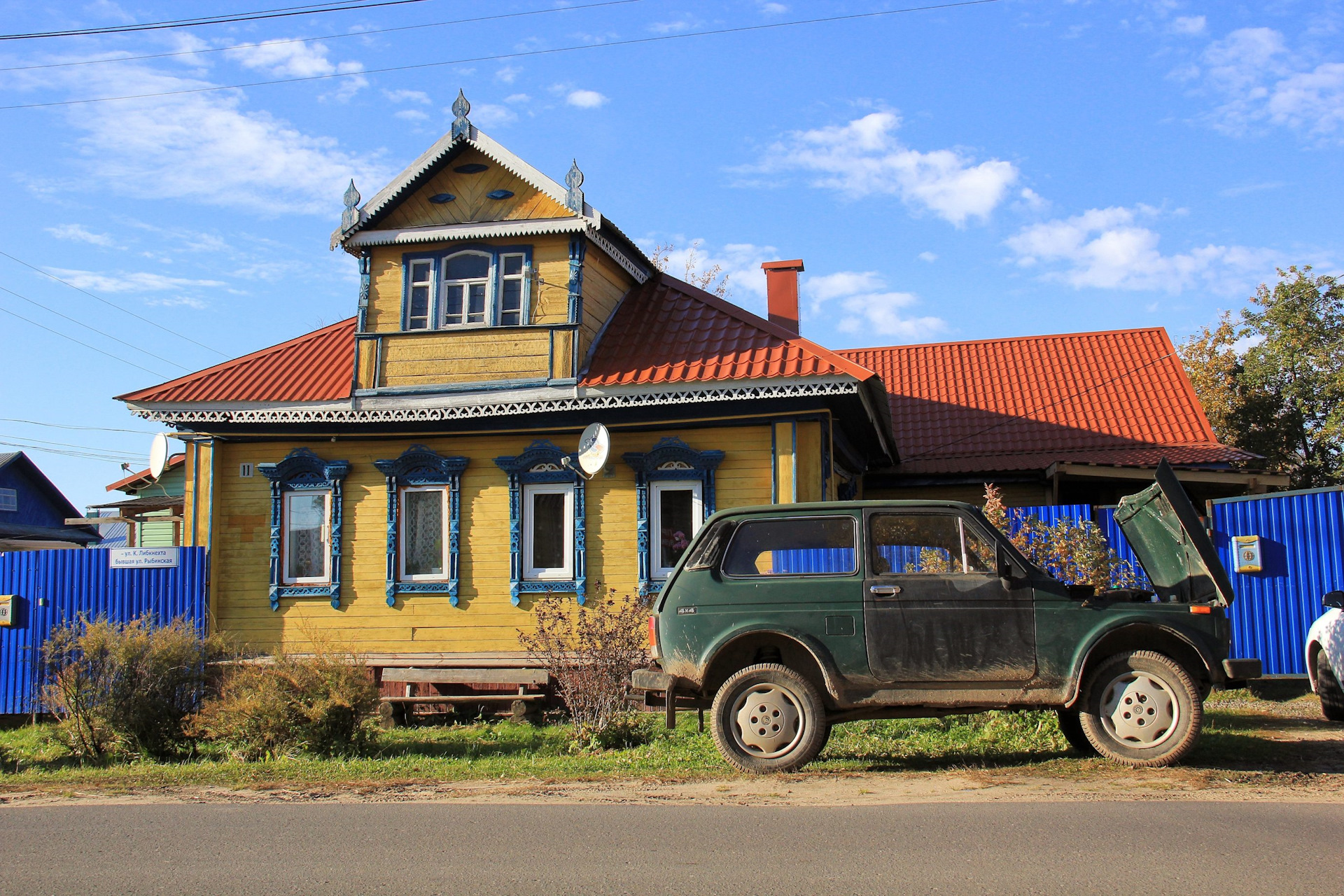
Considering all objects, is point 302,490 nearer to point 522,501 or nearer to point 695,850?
point 522,501

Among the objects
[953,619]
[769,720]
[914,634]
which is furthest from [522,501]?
[953,619]

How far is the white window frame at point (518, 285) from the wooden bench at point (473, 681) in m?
4.38

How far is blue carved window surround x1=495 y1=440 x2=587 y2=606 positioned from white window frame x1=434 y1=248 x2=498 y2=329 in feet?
5.87

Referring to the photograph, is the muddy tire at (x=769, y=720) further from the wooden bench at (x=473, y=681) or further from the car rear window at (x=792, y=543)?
the wooden bench at (x=473, y=681)

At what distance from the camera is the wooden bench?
A: 1157 centimetres

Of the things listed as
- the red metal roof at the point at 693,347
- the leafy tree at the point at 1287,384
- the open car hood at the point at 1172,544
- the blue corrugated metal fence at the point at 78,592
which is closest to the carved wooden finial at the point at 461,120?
the red metal roof at the point at 693,347

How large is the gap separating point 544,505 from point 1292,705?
8.70 metres

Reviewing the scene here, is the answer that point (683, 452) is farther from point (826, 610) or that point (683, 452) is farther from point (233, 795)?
point (233, 795)

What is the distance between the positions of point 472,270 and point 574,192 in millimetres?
1758

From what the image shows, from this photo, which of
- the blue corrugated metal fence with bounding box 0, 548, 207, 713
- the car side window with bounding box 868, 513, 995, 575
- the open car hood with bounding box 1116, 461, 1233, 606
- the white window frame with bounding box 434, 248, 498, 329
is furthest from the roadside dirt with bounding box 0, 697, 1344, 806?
the white window frame with bounding box 434, 248, 498, 329

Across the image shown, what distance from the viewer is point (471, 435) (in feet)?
44.2

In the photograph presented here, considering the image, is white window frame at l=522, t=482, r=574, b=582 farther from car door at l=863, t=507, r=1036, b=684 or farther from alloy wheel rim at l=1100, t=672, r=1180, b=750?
alloy wheel rim at l=1100, t=672, r=1180, b=750

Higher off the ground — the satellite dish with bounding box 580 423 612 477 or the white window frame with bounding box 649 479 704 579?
the satellite dish with bounding box 580 423 612 477

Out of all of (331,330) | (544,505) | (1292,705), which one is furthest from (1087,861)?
(331,330)
